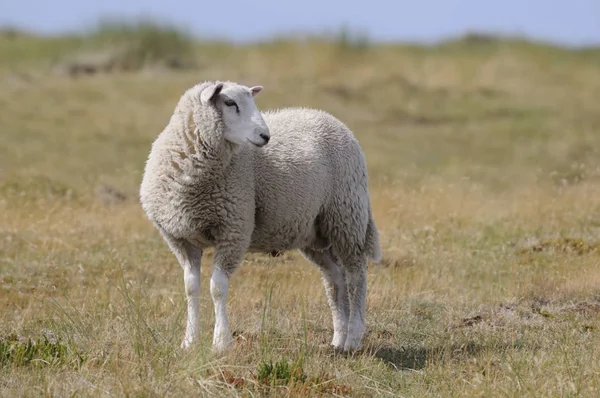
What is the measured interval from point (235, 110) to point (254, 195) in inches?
27.1

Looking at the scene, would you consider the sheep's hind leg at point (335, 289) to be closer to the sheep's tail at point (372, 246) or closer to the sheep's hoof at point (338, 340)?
the sheep's hoof at point (338, 340)

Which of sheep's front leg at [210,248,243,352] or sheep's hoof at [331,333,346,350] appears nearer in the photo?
sheep's front leg at [210,248,243,352]

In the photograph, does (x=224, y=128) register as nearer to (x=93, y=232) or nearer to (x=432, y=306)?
(x=432, y=306)

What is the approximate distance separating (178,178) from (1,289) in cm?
299

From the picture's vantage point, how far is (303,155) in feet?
23.2

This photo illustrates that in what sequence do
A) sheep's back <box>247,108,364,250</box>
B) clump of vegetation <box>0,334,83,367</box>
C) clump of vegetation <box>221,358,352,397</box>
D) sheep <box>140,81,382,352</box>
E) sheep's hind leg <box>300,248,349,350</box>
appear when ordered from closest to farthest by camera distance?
clump of vegetation <box>221,358,352,397</box>, clump of vegetation <box>0,334,83,367</box>, sheep <box>140,81,382,352</box>, sheep's back <box>247,108,364,250</box>, sheep's hind leg <box>300,248,349,350</box>

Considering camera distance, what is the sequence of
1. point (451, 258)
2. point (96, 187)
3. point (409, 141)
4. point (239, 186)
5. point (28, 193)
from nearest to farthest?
point (239, 186) < point (451, 258) < point (28, 193) < point (96, 187) < point (409, 141)

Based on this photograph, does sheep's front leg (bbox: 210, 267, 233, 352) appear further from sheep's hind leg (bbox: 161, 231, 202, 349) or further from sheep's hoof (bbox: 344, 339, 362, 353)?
sheep's hoof (bbox: 344, 339, 362, 353)

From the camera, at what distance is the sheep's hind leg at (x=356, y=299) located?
7.08 metres

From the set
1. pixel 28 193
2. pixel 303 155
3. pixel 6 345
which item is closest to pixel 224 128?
pixel 303 155

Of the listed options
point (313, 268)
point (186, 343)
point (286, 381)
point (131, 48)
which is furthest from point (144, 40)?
point (286, 381)

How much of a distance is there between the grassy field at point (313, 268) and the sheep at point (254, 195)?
357 millimetres

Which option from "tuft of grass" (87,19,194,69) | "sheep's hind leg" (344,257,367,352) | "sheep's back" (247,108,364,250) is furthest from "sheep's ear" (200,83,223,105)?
"tuft of grass" (87,19,194,69)

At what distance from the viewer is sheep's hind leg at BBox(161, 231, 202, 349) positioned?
21.2ft
